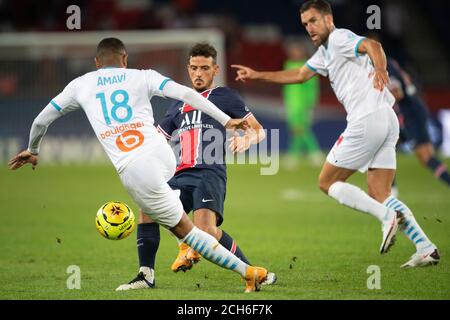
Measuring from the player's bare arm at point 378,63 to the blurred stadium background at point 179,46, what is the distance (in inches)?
434

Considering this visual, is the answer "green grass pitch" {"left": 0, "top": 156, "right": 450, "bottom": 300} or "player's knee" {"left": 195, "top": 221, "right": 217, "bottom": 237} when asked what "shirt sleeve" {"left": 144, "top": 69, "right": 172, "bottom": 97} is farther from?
"green grass pitch" {"left": 0, "top": 156, "right": 450, "bottom": 300}

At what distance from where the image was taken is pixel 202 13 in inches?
987

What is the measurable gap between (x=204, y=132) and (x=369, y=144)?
150 centimetres

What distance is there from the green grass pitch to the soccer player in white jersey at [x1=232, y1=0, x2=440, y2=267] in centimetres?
52

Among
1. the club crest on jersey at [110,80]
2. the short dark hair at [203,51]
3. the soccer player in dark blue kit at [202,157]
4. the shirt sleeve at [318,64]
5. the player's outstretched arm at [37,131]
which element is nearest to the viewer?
the club crest on jersey at [110,80]

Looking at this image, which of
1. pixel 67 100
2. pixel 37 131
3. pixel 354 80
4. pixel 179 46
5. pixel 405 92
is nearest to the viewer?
pixel 67 100

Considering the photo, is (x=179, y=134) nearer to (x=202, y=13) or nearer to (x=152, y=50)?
(x=152, y=50)

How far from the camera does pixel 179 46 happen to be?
64.7ft

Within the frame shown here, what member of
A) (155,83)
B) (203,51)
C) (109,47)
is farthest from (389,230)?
(109,47)

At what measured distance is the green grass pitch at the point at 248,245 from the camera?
6.90m

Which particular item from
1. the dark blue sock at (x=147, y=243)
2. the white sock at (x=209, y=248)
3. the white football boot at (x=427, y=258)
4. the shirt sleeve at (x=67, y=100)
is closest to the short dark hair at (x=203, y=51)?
the shirt sleeve at (x=67, y=100)

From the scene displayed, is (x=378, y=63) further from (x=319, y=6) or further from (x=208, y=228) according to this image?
(x=208, y=228)

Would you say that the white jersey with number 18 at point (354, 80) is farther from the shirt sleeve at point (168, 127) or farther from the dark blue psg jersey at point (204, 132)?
the shirt sleeve at point (168, 127)

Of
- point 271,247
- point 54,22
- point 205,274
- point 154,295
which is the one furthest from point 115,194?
point 54,22
